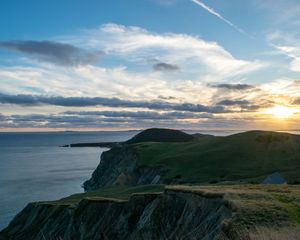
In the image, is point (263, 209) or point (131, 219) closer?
point (263, 209)

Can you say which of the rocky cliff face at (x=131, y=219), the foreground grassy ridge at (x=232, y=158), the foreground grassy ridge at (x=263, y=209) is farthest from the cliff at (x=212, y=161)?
the foreground grassy ridge at (x=263, y=209)

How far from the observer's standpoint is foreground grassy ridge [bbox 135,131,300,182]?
249 feet

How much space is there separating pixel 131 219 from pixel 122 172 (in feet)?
248

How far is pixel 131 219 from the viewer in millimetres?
38406

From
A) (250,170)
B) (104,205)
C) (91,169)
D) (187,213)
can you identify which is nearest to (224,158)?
(250,170)

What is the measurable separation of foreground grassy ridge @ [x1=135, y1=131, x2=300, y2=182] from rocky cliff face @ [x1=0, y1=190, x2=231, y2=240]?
29.4m

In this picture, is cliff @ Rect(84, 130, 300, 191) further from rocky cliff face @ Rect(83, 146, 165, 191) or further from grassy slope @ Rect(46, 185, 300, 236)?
grassy slope @ Rect(46, 185, 300, 236)

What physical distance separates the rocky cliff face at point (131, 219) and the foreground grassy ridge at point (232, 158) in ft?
96.3

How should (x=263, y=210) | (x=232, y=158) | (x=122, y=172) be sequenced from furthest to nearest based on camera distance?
(x=122, y=172), (x=232, y=158), (x=263, y=210)

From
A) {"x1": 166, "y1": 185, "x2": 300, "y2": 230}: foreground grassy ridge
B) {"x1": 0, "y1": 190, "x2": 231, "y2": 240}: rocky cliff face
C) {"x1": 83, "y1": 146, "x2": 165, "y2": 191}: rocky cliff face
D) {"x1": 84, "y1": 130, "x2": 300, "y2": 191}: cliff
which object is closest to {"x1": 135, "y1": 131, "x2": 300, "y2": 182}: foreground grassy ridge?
{"x1": 84, "y1": 130, "x2": 300, "y2": 191}: cliff

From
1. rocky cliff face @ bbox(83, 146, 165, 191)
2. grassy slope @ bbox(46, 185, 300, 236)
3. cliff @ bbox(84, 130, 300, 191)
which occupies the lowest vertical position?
rocky cliff face @ bbox(83, 146, 165, 191)

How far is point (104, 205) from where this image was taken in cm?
4397

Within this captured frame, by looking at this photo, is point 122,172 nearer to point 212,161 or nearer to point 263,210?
point 212,161

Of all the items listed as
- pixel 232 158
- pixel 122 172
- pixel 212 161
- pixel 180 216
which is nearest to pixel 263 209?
pixel 180 216
